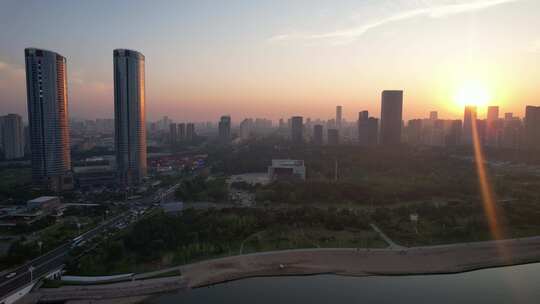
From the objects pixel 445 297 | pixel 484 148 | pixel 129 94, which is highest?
pixel 129 94

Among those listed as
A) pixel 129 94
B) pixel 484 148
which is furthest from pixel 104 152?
pixel 484 148

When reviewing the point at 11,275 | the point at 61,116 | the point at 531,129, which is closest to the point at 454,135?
the point at 531,129

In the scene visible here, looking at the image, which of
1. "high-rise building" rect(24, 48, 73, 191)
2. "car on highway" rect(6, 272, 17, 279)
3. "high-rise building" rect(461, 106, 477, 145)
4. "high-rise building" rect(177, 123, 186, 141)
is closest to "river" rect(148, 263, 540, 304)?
"car on highway" rect(6, 272, 17, 279)

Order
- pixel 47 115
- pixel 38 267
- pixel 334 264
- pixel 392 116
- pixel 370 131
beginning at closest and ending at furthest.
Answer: pixel 38 267 < pixel 334 264 < pixel 47 115 < pixel 392 116 < pixel 370 131

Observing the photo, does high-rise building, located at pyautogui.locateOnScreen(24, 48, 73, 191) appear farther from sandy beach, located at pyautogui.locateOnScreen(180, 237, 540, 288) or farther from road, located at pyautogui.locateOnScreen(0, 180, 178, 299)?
sandy beach, located at pyautogui.locateOnScreen(180, 237, 540, 288)

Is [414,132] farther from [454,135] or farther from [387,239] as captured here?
[387,239]

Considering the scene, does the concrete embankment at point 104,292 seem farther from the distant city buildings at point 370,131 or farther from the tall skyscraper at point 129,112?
the distant city buildings at point 370,131

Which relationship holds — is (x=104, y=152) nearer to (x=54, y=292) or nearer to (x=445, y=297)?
(x=54, y=292)
